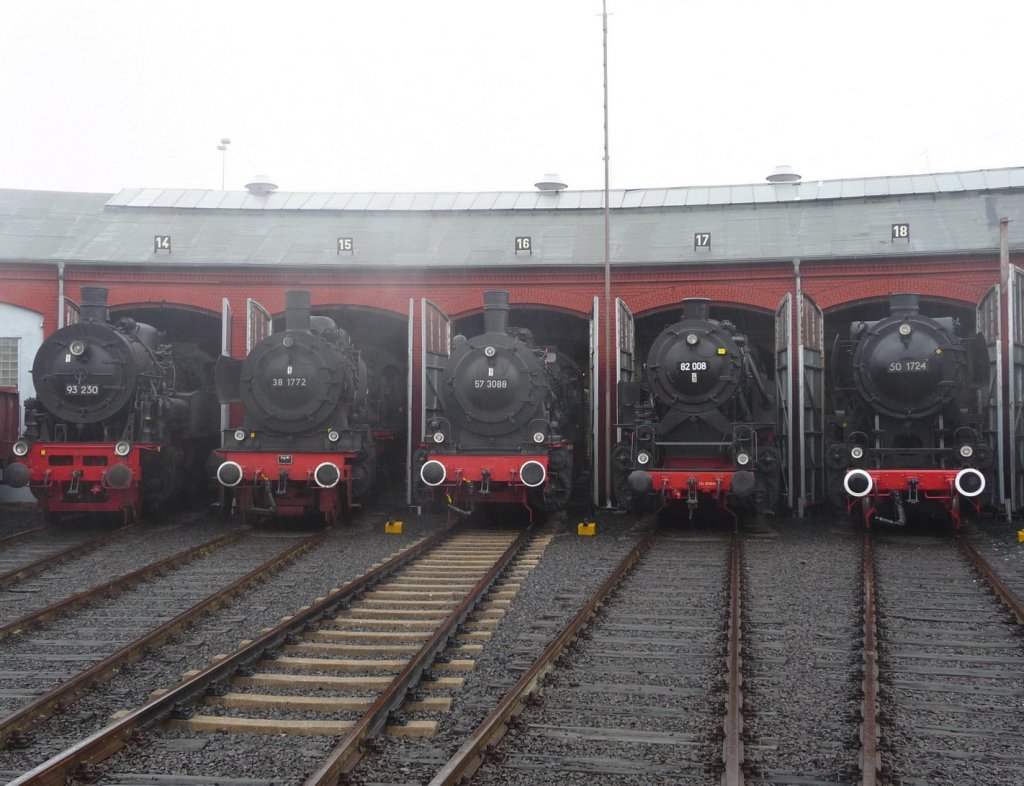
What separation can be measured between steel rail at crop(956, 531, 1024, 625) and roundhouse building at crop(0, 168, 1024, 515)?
3758 mm

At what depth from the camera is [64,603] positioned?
846 cm

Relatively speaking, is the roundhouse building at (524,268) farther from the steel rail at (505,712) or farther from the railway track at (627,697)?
the steel rail at (505,712)

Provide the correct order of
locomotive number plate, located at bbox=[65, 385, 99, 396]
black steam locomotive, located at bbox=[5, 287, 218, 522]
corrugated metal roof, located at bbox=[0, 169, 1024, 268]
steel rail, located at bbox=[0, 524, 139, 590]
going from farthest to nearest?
corrugated metal roof, located at bbox=[0, 169, 1024, 268] < locomotive number plate, located at bbox=[65, 385, 99, 396] < black steam locomotive, located at bbox=[5, 287, 218, 522] < steel rail, located at bbox=[0, 524, 139, 590]

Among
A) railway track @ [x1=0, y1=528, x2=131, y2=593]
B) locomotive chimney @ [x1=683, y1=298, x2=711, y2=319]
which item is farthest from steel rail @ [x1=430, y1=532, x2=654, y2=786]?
locomotive chimney @ [x1=683, y1=298, x2=711, y2=319]

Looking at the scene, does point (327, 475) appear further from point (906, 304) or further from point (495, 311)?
point (906, 304)

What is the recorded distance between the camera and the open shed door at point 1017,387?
13.2 meters

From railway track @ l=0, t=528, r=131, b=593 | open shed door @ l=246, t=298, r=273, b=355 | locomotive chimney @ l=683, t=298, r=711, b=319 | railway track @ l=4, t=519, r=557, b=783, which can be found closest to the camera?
railway track @ l=4, t=519, r=557, b=783

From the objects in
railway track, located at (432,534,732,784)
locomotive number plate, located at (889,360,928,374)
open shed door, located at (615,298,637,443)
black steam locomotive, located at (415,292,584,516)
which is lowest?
railway track, located at (432,534,732,784)

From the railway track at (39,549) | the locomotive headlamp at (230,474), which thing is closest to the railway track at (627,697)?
the railway track at (39,549)

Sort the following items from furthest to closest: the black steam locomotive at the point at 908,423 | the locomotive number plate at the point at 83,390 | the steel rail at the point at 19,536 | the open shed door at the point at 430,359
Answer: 1. the open shed door at the point at 430,359
2. the locomotive number plate at the point at 83,390
3. the steel rail at the point at 19,536
4. the black steam locomotive at the point at 908,423

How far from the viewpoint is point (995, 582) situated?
362 inches

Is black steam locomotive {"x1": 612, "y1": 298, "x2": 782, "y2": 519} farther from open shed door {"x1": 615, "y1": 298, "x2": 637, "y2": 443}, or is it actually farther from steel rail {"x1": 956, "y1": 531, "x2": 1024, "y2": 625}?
steel rail {"x1": 956, "y1": 531, "x2": 1024, "y2": 625}

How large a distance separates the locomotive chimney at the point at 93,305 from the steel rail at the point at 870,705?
10667mm

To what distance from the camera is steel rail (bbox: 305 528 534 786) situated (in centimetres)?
473
